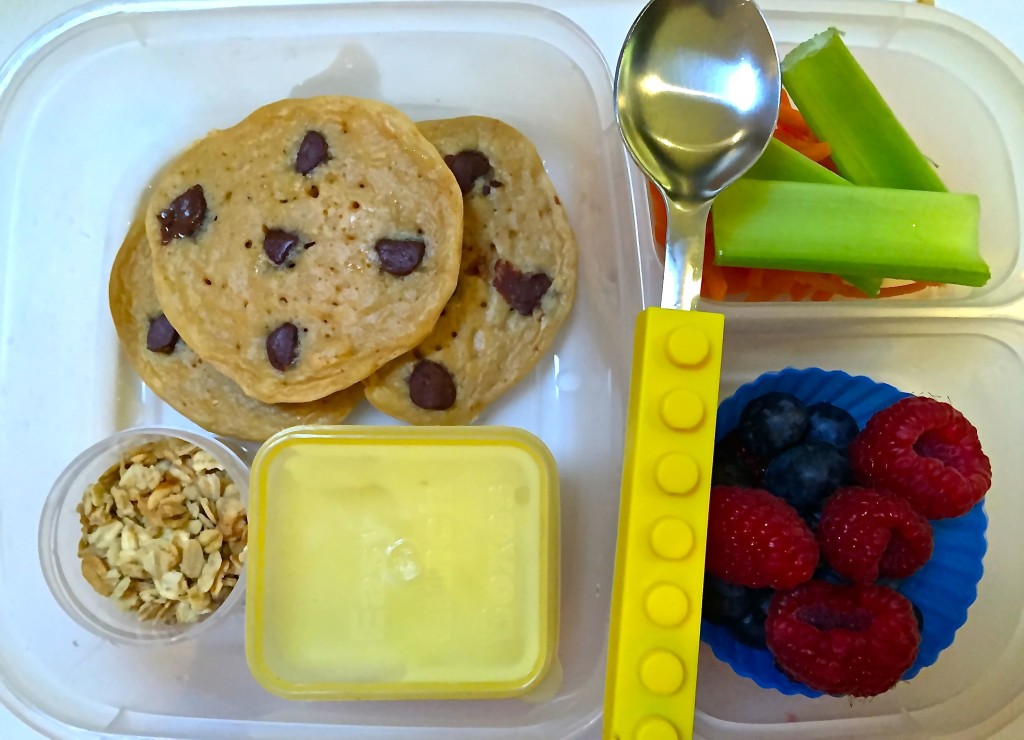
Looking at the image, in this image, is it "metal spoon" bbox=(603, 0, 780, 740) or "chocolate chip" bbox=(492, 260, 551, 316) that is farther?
"chocolate chip" bbox=(492, 260, 551, 316)

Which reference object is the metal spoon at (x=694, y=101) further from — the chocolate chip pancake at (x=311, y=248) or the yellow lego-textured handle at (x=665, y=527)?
the chocolate chip pancake at (x=311, y=248)

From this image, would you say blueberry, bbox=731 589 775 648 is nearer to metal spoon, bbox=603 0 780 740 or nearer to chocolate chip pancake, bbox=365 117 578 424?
metal spoon, bbox=603 0 780 740

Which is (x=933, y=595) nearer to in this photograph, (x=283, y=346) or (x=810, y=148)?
(x=810, y=148)

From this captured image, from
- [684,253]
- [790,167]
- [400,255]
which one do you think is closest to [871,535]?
[684,253]

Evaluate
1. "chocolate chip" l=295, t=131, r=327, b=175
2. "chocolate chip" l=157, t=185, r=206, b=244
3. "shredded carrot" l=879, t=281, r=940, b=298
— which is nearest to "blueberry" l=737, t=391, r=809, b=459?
"shredded carrot" l=879, t=281, r=940, b=298

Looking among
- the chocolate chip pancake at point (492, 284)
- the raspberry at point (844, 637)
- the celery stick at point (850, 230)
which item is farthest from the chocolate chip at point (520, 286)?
the raspberry at point (844, 637)

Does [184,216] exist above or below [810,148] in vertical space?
below

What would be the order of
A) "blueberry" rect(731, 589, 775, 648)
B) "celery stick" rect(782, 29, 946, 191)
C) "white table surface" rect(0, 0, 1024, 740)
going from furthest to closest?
"white table surface" rect(0, 0, 1024, 740) < "celery stick" rect(782, 29, 946, 191) < "blueberry" rect(731, 589, 775, 648)
